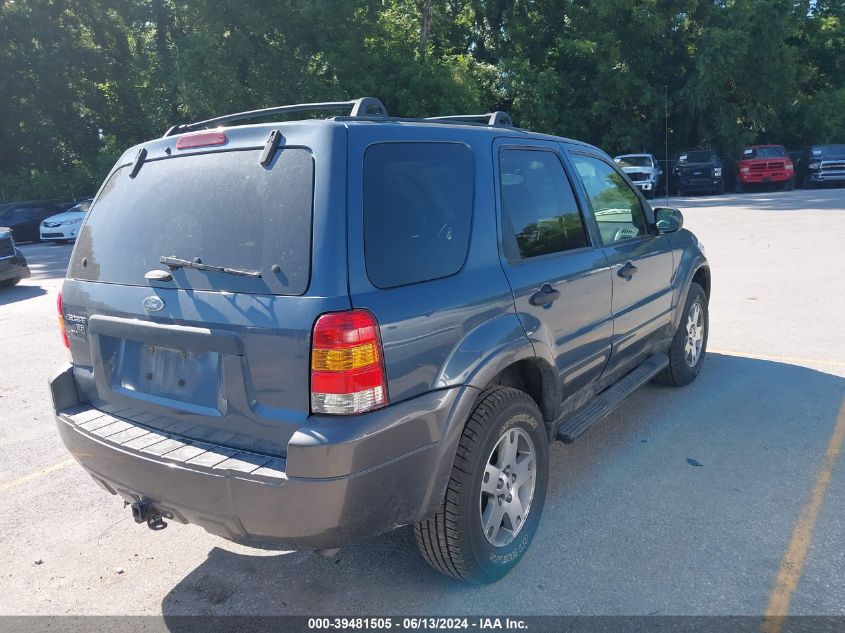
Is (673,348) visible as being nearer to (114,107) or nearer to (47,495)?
(47,495)

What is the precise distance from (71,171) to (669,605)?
110 feet

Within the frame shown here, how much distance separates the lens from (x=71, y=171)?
101 ft

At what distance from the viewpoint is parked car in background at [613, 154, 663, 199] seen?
78.6 feet

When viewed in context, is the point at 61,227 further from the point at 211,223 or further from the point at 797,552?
the point at 797,552

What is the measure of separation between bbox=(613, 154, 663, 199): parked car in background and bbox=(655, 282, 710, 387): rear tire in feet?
62.4

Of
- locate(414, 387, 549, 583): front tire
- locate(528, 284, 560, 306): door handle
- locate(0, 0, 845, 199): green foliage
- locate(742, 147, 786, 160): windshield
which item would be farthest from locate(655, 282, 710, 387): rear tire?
locate(742, 147, 786, 160): windshield

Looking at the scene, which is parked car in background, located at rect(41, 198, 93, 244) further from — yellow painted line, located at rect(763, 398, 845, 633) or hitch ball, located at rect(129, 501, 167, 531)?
yellow painted line, located at rect(763, 398, 845, 633)

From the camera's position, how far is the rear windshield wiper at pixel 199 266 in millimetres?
2502

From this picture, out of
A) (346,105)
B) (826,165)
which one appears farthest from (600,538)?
(826,165)

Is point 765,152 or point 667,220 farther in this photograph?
point 765,152

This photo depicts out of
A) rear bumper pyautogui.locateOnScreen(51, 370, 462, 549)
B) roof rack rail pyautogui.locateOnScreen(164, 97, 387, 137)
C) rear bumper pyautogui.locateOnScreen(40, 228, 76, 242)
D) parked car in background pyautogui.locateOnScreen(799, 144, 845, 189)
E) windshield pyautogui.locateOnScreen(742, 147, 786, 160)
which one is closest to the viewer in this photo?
rear bumper pyautogui.locateOnScreen(51, 370, 462, 549)

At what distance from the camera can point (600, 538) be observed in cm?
327

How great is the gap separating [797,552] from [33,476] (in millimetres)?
4200

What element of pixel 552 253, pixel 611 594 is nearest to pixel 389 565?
pixel 611 594
